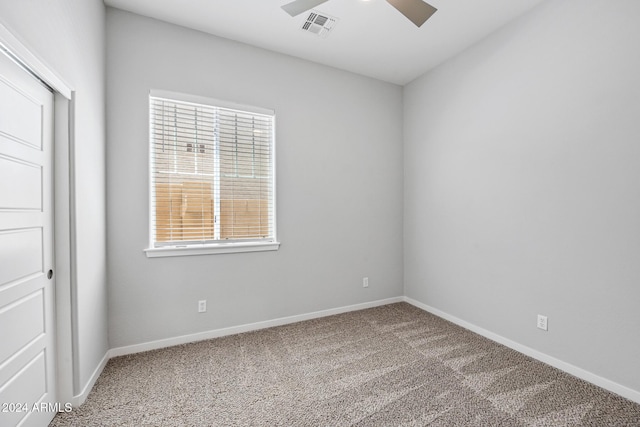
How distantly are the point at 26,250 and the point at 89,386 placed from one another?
1109 mm

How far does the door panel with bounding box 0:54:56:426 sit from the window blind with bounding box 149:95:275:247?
93 centimetres

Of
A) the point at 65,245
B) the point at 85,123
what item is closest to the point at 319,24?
the point at 85,123

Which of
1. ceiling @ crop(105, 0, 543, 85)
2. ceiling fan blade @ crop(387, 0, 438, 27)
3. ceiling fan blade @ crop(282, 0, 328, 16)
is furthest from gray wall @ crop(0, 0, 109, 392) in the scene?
ceiling fan blade @ crop(387, 0, 438, 27)

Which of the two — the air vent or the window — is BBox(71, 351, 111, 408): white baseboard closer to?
the window

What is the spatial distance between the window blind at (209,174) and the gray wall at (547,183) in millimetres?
2040

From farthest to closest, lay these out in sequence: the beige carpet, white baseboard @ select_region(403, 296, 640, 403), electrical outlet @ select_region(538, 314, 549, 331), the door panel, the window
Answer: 1. the window
2. electrical outlet @ select_region(538, 314, 549, 331)
3. white baseboard @ select_region(403, 296, 640, 403)
4. the beige carpet
5. the door panel

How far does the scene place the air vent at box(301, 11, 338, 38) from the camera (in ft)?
8.04

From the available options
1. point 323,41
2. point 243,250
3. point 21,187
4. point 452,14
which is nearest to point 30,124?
point 21,187

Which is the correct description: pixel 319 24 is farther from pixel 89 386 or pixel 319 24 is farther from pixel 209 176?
pixel 89 386

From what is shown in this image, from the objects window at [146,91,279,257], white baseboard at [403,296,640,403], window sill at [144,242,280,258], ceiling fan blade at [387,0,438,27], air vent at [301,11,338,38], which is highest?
air vent at [301,11,338,38]

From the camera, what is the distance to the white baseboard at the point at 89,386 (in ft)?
5.90

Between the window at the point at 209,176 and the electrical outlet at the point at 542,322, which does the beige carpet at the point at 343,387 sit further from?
the window at the point at 209,176

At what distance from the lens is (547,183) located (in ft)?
7.58

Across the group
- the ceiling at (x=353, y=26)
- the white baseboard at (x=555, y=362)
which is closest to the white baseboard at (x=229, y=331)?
the white baseboard at (x=555, y=362)
